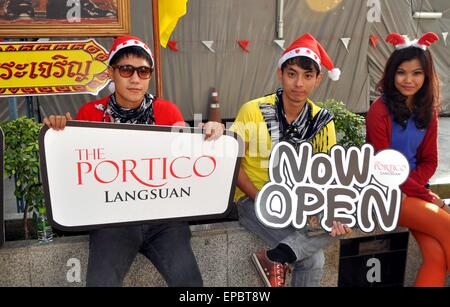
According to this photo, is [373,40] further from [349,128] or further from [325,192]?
[325,192]

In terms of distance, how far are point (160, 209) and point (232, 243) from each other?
57 centimetres

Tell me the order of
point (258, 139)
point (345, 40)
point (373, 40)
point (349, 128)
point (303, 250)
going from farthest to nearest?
point (373, 40)
point (345, 40)
point (349, 128)
point (258, 139)
point (303, 250)

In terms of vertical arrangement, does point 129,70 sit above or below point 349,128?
above

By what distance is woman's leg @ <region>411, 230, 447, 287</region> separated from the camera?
8.27ft

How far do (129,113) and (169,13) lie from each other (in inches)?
46.3

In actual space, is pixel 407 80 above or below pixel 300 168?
above

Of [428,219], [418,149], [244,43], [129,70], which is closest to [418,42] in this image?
[418,149]

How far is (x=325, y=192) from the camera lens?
2.41 metres

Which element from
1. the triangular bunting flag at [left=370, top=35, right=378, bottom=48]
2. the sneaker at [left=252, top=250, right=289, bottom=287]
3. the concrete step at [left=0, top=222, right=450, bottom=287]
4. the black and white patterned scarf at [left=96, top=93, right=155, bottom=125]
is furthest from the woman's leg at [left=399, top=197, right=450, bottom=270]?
the triangular bunting flag at [left=370, top=35, right=378, bottom=48]

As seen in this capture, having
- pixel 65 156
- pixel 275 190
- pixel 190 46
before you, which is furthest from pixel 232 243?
pixel 190 46

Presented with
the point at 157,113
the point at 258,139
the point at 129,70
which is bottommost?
the point at 258,139

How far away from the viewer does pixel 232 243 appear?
2756 millimetres

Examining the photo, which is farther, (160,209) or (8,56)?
(8,56)

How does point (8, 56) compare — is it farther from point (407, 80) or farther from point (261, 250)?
point (407, 80)
